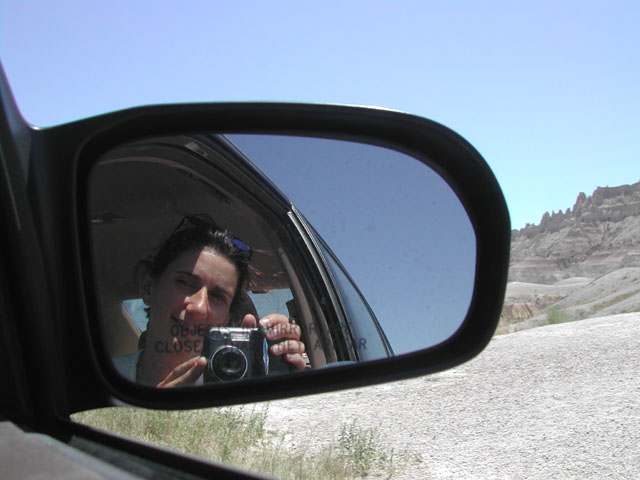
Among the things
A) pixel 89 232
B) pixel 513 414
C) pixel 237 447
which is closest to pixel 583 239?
pixel 513 414

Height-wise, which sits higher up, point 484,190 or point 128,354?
point 484,190

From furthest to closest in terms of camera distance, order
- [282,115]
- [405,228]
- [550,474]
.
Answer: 1. [550,474]
2. [405,228]
3. [282,115]

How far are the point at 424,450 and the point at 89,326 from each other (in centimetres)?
819

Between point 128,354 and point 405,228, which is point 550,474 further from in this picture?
point 128,354

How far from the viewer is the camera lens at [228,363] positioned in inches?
67.6

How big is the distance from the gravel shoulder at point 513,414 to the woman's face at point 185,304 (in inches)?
257

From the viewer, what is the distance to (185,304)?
1757mm

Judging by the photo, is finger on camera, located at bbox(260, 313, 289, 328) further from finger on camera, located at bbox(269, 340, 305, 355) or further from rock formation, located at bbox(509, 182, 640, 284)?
rock formation, located at bbox(509, 182, 640, 284)

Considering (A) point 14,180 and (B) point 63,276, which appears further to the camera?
(B) point 63,276

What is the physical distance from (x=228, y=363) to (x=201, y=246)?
1.14ft

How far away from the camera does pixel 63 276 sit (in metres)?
1.51

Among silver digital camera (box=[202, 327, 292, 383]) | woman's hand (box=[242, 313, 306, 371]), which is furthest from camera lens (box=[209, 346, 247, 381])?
woman's hand (box=[242, 313, 306, 371])

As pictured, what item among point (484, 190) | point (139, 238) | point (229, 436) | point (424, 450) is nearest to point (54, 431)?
point (139, 238)

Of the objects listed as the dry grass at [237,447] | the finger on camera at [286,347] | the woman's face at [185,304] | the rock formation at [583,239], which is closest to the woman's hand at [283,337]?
the finger on camera at [286,347]
